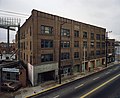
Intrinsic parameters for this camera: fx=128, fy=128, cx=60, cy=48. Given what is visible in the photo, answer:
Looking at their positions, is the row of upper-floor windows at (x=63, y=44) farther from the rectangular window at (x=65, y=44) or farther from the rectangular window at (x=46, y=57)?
the rectangular window at (x=46, y=57)

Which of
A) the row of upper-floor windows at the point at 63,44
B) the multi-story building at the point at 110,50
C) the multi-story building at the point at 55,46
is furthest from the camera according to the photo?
the multi-story building at the point at 110,50

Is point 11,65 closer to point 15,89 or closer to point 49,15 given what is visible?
point 15,89

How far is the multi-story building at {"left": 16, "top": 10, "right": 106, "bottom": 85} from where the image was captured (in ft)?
83.0

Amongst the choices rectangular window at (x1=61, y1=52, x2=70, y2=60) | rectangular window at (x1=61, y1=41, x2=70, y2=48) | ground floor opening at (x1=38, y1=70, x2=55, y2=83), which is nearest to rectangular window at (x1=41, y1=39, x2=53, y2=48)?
rectangular window at (x1=61, y1=41, x2=70, y2=48)

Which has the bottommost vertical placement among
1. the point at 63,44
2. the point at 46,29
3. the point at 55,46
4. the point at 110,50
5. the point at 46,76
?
the point at 46,76

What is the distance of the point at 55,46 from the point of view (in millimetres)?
29094

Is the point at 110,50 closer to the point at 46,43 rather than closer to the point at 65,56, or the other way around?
the point at 65,56

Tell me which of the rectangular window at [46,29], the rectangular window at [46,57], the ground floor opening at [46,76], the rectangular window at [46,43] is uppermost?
the rectangular window at [46,29]

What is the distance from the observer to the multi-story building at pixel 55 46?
2530 cm

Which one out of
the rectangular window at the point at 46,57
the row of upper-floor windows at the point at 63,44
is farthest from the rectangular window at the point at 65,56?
the rectangular window at the point at 46,57

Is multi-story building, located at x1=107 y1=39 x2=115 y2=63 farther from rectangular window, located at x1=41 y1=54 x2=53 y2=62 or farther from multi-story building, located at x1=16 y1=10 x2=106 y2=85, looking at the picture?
rectangular window, located at x1=41 y1=54 x2=53 y2=62

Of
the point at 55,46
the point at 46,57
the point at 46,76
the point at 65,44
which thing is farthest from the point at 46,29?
the point at 46,76

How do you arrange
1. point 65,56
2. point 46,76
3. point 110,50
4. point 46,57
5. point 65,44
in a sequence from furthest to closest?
1. point 110,50
2. point 65,44
3. point 65,56
4. point 46,76
5. point 46,57

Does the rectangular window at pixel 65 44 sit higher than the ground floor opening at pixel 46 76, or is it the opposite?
the rectangular window at pixel 65 44
